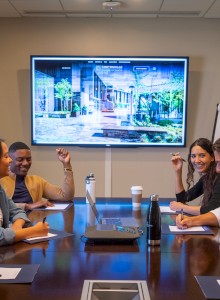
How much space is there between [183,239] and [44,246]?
671mm

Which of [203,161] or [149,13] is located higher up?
[149,13]

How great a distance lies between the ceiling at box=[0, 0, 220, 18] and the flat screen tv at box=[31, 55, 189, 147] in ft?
1.60

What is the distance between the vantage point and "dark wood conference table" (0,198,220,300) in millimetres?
1248

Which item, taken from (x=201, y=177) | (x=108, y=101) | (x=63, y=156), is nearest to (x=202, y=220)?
(x=201, y=177)

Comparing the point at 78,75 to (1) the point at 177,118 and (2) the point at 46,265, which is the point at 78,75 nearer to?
(1) the point at 177,118

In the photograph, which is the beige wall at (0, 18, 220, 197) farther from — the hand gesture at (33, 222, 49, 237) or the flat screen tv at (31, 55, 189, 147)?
the hand gesture at (33, 222, 49, 237)

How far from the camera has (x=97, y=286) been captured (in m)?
1.29

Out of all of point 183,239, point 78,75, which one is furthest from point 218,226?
point 78,75

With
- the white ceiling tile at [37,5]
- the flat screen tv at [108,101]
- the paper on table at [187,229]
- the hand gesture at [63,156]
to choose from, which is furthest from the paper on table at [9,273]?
the white ceiling tile at [37,5]

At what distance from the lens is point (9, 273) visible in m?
1.38

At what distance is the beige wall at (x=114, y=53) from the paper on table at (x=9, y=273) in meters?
3.11

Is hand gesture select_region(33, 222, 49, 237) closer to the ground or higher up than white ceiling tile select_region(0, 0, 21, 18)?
Result: closer to the ground

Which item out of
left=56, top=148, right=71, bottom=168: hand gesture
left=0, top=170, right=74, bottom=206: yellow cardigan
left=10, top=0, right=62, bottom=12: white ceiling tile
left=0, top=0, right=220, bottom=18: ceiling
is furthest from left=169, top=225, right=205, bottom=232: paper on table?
left=10, top=0, right=62, bottom=12: white ceiling tile

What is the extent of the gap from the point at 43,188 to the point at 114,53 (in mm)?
2040
